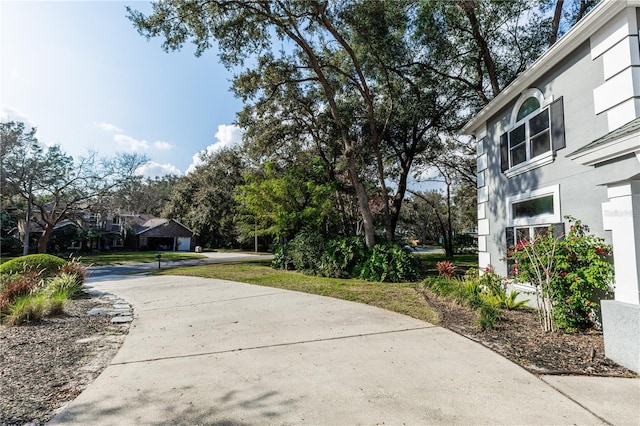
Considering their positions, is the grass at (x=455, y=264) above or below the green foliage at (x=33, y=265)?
below

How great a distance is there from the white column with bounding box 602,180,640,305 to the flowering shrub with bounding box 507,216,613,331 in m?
0.72

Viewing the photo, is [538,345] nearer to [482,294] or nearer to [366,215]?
[482,294]

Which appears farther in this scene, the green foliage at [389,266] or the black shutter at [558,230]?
the green foliage at [389,266]

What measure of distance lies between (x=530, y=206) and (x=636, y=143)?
3590mm

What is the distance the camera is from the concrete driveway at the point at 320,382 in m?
2.61

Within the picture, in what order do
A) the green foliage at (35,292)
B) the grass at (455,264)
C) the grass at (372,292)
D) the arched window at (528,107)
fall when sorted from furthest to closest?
the grass at (455,264), the arched window at (528,107), the grass at (372,292), the green foliage at (35,292)

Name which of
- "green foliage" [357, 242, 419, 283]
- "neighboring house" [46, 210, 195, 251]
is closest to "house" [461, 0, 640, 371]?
"green foliage" [357, 242, 419, 283]

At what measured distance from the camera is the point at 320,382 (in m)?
3.20

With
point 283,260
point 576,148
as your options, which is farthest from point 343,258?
point 576,148

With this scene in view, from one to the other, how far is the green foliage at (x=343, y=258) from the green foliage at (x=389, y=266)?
0.55 metres

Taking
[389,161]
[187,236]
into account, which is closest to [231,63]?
[389,161]

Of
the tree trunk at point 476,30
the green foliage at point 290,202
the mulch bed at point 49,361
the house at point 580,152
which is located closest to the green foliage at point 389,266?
the house at point 580,152

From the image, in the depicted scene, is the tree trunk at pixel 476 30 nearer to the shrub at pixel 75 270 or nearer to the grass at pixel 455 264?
the grass at pixel 455 264

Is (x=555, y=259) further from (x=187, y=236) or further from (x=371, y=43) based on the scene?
(x=187, y=236)
